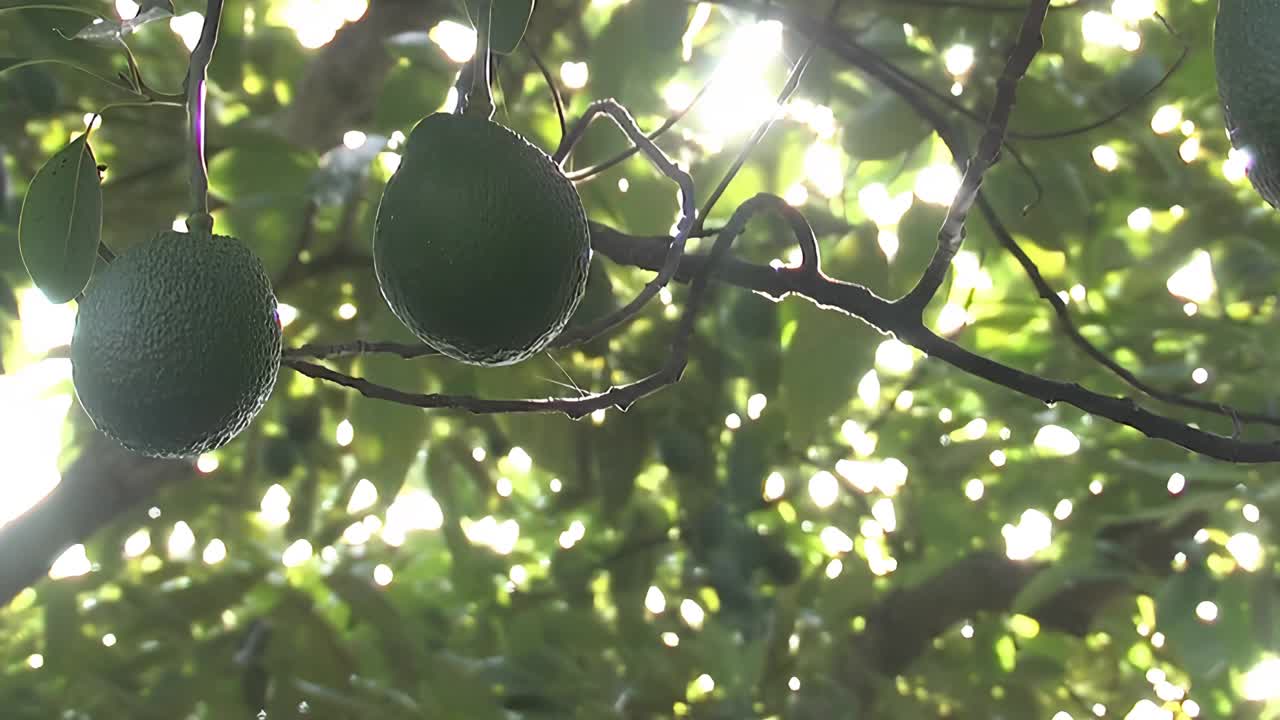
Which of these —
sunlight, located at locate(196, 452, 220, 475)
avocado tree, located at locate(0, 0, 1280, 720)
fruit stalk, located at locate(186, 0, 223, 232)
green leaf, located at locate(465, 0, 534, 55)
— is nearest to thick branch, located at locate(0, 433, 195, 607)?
avocado tree, located at locate(0, 0, 1280, 720)

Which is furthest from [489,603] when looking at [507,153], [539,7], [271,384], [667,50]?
[507,153]

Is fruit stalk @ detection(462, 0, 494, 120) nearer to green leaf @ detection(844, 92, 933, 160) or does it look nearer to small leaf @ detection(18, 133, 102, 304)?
small leaf @ detection(18, 133, 102, 304)

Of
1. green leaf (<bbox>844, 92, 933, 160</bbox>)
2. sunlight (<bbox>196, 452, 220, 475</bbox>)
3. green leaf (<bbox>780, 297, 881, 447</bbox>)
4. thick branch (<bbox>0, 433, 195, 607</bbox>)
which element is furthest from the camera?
sunlight (<bbox>196, 452, 220, 475</bbox>)

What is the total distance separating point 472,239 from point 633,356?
3.80 feet

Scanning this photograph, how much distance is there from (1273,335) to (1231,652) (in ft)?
1.50

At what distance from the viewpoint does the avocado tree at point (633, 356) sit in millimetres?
562

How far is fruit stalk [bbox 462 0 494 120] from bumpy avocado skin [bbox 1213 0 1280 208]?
13.7 inches

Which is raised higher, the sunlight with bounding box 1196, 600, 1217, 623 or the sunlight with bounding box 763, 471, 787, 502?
the sunlight with bounding box 763, 471, 787, 502

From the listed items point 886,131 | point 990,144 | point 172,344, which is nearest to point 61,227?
point 172,344

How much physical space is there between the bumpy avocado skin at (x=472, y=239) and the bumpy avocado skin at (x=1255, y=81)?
0.33 m

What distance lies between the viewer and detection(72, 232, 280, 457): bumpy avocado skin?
55 centimetres

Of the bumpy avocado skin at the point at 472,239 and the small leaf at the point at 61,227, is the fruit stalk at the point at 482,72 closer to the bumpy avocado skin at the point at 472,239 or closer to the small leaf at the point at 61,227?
the bumpy avocado skin at the point at 472,239

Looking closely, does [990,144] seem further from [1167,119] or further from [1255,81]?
[1167,119]

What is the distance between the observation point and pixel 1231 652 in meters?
1.41
